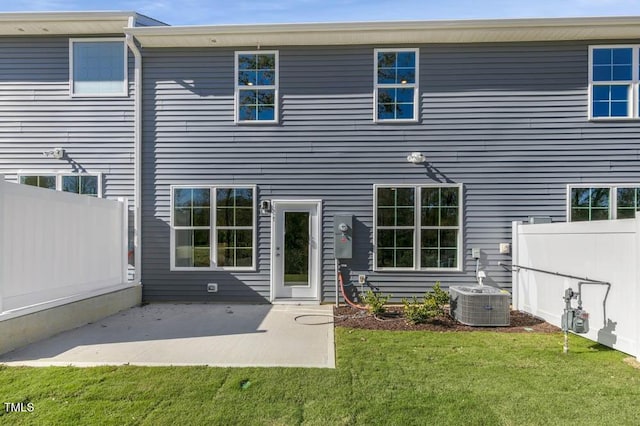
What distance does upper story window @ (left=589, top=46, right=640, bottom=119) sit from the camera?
6566 mm

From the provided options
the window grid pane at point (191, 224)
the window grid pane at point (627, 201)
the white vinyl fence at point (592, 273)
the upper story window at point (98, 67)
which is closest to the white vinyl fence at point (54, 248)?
the window grid pane at point (191, 224)

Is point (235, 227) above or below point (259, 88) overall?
below

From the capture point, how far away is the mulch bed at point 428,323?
5285 millimetres

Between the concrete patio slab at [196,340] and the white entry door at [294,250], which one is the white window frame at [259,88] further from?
the concrete patio slab at [196,340]

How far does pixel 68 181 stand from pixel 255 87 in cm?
403

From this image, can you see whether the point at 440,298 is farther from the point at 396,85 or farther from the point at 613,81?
the point at 613,81

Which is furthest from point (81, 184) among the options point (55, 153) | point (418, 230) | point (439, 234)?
point (439, 234)

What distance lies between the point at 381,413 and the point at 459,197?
15.7 feet

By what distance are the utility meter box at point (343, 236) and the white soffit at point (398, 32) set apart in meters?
3.27

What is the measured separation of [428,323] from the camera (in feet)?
18.1

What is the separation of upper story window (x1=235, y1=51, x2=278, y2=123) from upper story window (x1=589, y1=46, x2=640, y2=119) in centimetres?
583

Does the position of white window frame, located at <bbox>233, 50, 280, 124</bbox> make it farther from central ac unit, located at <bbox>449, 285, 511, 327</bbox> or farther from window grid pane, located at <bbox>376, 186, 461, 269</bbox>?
central ac unit, located at <bbox>449, 285, 511, 327</bbox>

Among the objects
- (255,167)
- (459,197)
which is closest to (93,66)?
(255,167)

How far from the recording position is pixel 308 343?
4.61 metres
